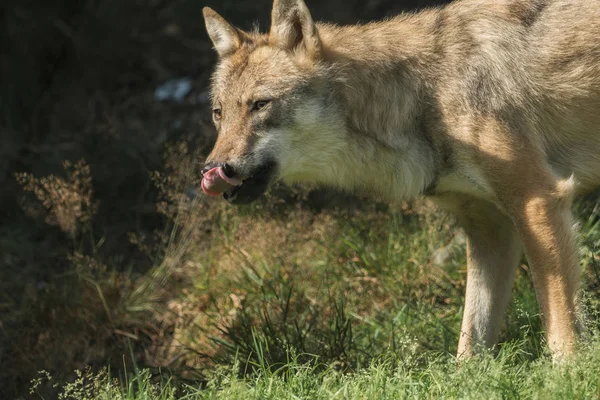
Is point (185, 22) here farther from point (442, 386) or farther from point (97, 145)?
point (442, 386)

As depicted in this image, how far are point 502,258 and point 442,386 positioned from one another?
1289 mm

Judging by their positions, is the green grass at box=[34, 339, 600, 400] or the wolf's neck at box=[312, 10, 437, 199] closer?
the green grass at box=[34, 339, 600, 400]

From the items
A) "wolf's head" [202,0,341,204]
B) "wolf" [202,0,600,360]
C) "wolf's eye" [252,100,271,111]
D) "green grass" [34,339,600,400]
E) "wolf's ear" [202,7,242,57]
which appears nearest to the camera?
"green grass" [34,339,600,400]

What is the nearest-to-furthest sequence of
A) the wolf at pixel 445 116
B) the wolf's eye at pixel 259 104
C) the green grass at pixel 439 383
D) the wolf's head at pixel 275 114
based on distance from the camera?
1. the green grass at pixel 439 383
2. the wolf at pixel 445 116
3. the wolf's head at pixel 275 114
4. the wolf's eye at pixel 259 104

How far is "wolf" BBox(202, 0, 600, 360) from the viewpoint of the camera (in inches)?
184

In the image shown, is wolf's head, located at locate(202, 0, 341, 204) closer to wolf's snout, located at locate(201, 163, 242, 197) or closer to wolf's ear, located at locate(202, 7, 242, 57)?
wolf's snout, located at locate(201, 163, 242, 197)

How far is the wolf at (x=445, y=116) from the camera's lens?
468 centimetres

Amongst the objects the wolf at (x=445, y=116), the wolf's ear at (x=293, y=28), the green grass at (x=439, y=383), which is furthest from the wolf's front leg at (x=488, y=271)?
the wolf's ear at (x=293, y=28)

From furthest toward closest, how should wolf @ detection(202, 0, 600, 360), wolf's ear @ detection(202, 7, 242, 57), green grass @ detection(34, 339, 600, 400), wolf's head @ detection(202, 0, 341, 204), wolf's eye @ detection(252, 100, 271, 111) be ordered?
wolf's ear @ detection(202, 7, 242, 57), wolf's eye @ detection(252, 100, 271, 111), wolf's head @ detection(202, 0, 341, 204), wolf @ detection(202, 0, 600, 360), green grass @ detection(34, 339, 600, 400)

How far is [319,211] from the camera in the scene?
23.6 feet

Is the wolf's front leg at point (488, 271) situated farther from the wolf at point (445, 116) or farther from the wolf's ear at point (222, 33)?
the wolf's ear at point (222, 33)

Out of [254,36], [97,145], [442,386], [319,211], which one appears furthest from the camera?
[97,145]

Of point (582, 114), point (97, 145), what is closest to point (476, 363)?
point (582, 114)

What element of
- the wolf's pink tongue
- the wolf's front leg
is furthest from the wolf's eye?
the wolf's front leg
